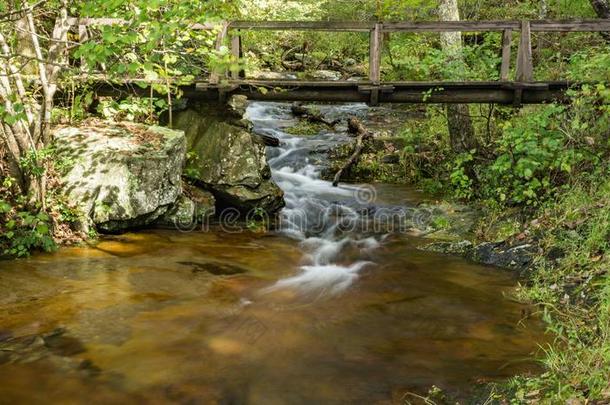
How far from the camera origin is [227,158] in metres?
10.3

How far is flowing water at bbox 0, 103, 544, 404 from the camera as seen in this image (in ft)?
14.4

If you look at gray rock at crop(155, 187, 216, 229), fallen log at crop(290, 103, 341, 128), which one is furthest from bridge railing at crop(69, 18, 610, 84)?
fallen log at crop(290, 103, 341, 128)

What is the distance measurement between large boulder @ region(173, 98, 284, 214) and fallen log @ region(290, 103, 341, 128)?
15.2 ft

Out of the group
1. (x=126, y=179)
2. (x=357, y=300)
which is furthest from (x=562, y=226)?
(x=126, y=179)

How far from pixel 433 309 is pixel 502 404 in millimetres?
2328

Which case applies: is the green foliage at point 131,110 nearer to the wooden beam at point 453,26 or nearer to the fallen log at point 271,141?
the fallen log at point 271,141

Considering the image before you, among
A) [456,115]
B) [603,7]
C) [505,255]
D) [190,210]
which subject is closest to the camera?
[505,255]

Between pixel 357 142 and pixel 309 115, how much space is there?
3362 millimetres

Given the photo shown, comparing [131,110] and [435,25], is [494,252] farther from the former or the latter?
[131,110]

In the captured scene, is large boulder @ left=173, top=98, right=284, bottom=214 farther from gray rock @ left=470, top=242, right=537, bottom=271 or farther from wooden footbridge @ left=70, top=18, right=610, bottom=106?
gray rock @ left=470, top=242, right=537, bottom=271

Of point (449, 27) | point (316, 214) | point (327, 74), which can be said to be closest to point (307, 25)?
point (449, 27)

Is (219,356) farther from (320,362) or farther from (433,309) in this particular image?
(433,309)

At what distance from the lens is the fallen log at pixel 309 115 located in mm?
15163

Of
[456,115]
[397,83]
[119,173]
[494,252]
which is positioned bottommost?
[494,252]
